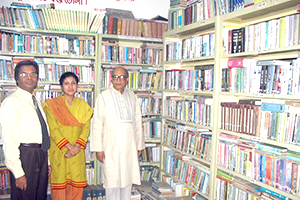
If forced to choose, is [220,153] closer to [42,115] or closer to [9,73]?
[42,115]

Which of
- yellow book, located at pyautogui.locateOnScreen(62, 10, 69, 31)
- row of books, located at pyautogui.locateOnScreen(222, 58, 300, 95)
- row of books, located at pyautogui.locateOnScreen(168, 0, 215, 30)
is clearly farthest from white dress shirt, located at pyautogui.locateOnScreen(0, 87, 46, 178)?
row of books, located at pyautogui.locateOnScreen(168, 0, 215, 30)

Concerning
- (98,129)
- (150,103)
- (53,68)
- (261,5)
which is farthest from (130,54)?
(261,5)

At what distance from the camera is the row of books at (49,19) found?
338cm

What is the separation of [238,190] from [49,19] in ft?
9.93

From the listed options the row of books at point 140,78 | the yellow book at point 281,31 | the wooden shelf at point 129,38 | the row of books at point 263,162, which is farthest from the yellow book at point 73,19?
the yellow book at point 281,31

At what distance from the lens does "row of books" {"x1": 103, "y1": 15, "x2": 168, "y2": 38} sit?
3.75 m

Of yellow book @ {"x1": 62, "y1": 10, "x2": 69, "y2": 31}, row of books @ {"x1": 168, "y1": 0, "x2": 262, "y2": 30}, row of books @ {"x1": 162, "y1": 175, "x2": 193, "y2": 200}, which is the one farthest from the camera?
yellow book @ {"x1": 62, "y1": 10, "x2": 69, "y2": 31}

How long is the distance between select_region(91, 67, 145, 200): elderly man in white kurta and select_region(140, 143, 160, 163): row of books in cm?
96

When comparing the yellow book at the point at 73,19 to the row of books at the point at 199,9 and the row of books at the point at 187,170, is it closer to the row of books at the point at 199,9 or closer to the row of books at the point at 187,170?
the row of books at the point at 199,9

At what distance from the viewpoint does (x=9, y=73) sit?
341 cm

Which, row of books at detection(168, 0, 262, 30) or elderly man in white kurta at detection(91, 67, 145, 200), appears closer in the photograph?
row of books at detection(168, 0, 262, 30)

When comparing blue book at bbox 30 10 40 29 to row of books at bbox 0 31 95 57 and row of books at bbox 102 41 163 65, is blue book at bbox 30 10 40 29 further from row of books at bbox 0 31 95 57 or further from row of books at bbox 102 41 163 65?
row of books at bbox 102 41 163 65

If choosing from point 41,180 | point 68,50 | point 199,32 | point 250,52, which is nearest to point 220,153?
point 250,52

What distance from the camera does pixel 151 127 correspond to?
13.0 feet
